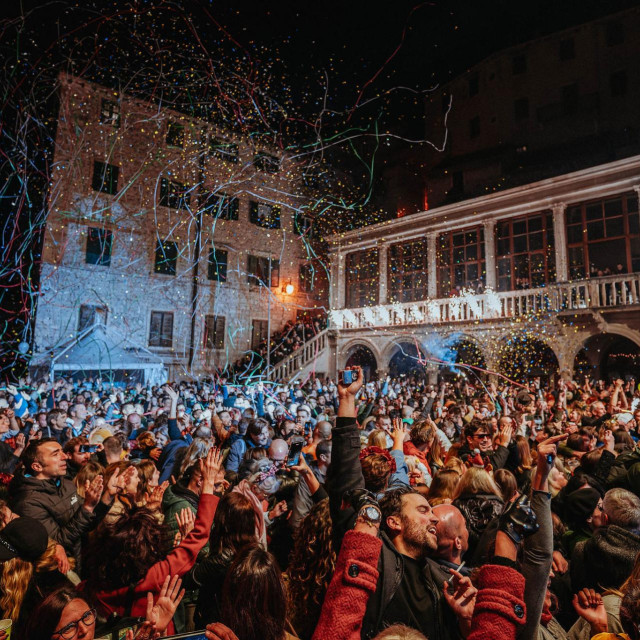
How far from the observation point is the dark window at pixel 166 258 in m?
22.5

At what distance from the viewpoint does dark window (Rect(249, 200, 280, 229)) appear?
25.7 meters

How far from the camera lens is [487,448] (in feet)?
17.8

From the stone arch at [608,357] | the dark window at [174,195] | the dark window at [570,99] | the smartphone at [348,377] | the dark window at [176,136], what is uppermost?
the dark window at [570,99]

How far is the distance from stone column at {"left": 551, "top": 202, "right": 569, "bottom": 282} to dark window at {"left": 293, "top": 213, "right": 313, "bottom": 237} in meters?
14.0

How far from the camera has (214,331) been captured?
2375 cm

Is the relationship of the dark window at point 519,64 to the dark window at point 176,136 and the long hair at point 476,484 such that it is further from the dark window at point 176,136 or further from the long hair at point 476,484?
the long hair at point 476,484

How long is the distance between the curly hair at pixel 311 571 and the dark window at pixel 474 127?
91.0ft

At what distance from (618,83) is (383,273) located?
47.7ft

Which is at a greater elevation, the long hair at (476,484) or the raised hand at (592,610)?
the long hair at (476,484)

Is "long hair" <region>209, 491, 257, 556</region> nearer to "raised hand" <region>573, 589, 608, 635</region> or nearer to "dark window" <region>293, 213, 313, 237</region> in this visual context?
"raised hand" <region>573, 589, 608, 635</region>

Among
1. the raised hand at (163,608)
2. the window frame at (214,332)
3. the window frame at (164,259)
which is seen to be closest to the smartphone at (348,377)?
the raised hand at (163,608)

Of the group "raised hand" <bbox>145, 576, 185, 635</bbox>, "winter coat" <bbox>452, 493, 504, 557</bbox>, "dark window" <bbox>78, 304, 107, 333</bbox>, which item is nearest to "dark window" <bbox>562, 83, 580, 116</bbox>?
"dark window" <bbox>78, 304, 107, 333</bbox>

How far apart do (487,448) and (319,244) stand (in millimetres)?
Result: 24141

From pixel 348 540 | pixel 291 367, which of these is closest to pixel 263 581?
pixel 348 540
